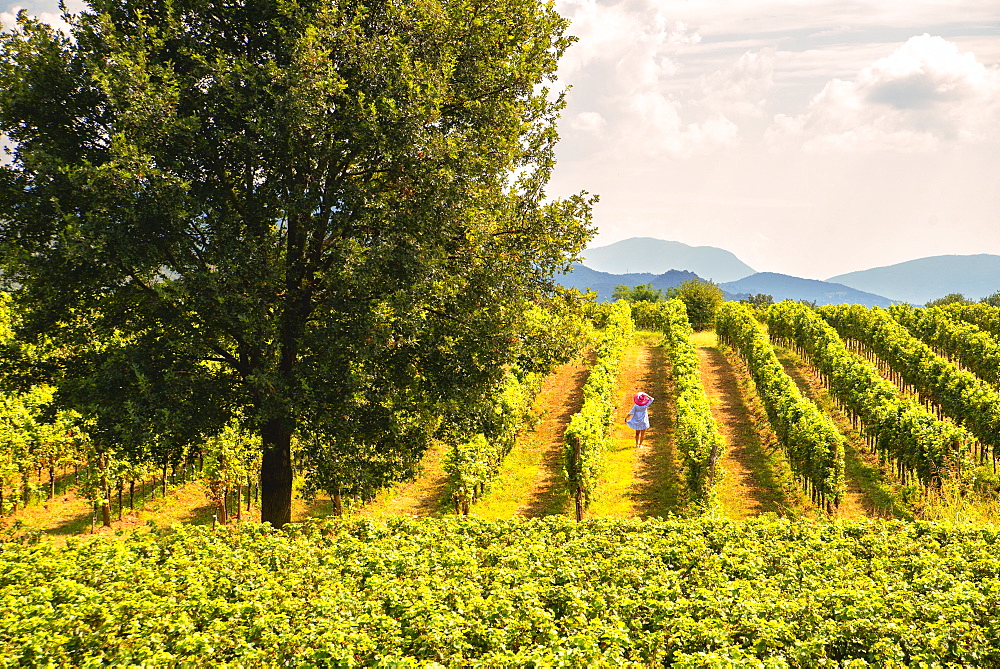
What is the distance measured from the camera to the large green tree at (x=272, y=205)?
11469 mm

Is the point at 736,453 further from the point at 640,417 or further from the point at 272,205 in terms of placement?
the point at 272,205

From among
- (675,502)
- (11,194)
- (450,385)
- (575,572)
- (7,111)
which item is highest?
(7,111)

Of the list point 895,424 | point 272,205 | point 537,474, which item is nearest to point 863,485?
point 895,424

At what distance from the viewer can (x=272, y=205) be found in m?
12.7

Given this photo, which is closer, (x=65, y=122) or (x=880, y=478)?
(x=65, y=122)

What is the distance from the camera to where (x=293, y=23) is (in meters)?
12.3

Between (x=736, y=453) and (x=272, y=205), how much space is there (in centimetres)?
2432

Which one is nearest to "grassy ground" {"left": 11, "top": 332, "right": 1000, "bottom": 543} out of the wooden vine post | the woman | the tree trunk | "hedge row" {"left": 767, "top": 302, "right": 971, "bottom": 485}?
the wooden vine post

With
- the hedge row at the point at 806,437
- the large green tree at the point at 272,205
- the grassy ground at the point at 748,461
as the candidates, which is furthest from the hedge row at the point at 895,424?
the large green tree at the point at 272,205

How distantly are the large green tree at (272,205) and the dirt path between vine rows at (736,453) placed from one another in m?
13.9

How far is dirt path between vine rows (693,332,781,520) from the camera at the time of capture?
73.6ft

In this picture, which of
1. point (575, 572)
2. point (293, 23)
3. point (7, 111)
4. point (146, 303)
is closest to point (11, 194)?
point (7, 111)

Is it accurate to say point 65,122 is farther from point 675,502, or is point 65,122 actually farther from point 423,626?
point 675,502

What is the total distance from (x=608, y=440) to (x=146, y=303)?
21703 mm
